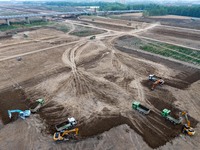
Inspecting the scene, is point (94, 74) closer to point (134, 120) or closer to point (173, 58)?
point (134, 120)

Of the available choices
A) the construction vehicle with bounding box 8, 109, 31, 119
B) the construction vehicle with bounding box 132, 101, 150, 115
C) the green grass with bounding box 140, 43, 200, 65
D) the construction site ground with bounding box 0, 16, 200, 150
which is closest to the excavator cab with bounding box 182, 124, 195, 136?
the construction site ground with bounding box 0, 16, 200, 150

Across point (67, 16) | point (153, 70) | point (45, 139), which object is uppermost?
point (67, 16)

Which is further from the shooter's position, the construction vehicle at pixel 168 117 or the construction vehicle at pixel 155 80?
the construction vehicle at pixel 155 80

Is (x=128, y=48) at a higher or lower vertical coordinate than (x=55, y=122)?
higher

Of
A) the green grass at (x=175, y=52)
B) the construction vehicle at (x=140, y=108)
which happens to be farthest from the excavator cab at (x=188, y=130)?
the green grass at (x=175, y=52)

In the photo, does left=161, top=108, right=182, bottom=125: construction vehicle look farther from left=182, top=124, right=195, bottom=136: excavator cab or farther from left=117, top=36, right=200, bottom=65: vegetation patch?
left=117, top=36, right=200, bottom=65: vegetation patch

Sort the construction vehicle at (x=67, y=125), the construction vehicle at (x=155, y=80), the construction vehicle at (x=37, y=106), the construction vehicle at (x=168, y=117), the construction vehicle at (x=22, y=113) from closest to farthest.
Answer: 1. the construction vehicle at (x=67, y=125)
2. the construction vehicle at (x=168, y=117)
3. the construction vehicle at (x=22, y=113)
4. the construction vehicle at (x=37, y=106)
5. the construction vehicle at (x=155, y=80)

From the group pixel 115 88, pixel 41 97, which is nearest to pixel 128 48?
pixel 115 88

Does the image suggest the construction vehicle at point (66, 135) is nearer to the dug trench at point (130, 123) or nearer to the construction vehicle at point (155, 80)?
the dug trench at point (130, 123)
